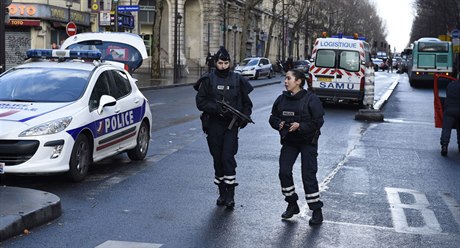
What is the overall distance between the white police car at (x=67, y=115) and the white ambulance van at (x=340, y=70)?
43.4ft

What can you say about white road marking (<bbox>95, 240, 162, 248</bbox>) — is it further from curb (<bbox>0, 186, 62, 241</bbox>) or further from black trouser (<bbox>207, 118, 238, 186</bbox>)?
black trouser (<bbox>207, 118, 238, 186</bbox>)

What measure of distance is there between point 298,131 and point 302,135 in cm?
8

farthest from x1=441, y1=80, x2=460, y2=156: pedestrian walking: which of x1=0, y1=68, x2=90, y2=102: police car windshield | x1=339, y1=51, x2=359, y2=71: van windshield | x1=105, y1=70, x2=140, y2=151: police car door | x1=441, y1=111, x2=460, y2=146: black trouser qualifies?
x1=339, y1=51, x2=359, y2=71: van windshield

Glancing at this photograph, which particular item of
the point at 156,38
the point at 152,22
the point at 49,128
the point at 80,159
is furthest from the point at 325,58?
the point at 152,22

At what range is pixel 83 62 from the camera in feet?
34.9

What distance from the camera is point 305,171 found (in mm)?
7273

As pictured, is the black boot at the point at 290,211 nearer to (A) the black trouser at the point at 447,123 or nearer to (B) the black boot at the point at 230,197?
(B) the black boot at the point at 230,197

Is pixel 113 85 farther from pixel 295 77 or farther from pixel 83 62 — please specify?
pixel 295 77

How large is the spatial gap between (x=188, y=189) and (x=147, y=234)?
91.8 inches

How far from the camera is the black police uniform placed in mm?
7137

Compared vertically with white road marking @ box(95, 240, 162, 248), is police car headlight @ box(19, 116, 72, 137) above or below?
above

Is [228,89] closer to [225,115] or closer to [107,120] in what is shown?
[225,115]

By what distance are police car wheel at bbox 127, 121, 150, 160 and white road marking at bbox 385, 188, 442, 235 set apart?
394cm

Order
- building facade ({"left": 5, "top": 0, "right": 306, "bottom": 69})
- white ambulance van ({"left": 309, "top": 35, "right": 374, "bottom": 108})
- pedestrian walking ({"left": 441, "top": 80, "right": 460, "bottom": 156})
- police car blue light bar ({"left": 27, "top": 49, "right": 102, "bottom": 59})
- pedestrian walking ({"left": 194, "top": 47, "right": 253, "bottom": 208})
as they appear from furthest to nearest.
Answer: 1. building facade ({"left": 5, "top": 0, "right": 306, "bottom": 69})
2. white ambulance van ({"left": 309, "top": 35, "right": 374, "bottom": 108})
3. pedestrian walking ({"left": 441, "top": 80, "right": 460, "bottom": 156})
4. police car blue light bar ({"left": 27, "top": 49, "right": 102, "bottom": 59})
5. pedestrian walking ({"left": 194, "top": 47, "right": 253, "bottom": 208})
